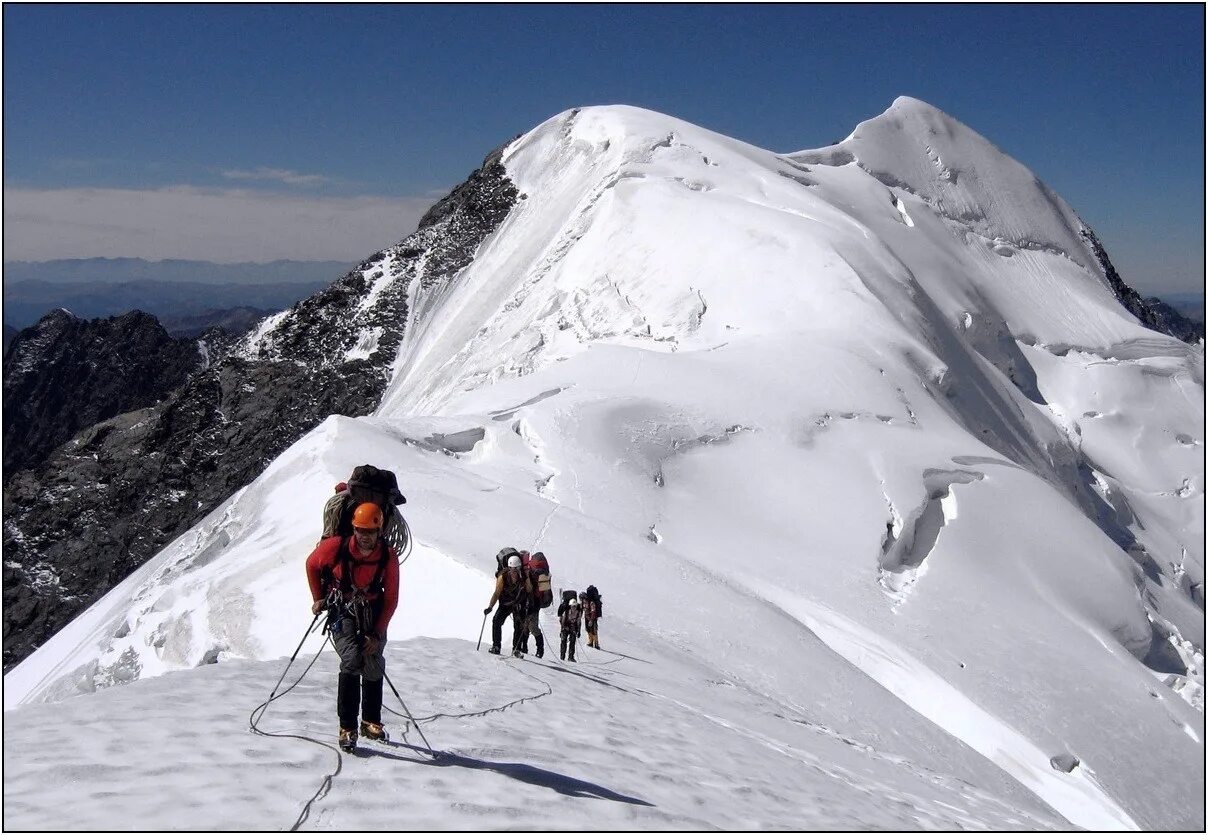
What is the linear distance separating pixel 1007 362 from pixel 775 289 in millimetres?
14296

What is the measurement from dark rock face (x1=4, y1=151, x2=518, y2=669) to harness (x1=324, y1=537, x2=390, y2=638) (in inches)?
1728

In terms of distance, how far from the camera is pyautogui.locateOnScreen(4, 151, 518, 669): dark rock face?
160 ft

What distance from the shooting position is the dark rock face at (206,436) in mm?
48906

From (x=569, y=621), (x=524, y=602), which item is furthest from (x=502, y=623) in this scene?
(x=569, y=621)

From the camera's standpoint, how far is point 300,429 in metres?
50.2

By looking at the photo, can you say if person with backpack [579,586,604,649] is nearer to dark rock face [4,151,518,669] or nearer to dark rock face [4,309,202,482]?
dark rock face [4,151,518,669]

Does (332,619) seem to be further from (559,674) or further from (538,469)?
(538,469)

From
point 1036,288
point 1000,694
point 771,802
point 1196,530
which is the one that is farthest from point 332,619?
point 1036,288

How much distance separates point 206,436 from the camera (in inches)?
2074

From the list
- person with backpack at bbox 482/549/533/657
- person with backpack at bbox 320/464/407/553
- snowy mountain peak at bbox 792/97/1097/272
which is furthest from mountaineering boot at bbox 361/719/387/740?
snowy mountain peak at bbox 792/97/1097/272

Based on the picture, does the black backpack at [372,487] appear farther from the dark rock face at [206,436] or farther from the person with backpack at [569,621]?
the dark rock face at [206,436]

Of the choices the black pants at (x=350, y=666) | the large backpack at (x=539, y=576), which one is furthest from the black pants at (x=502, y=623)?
the black pants at (x=350, y=666)

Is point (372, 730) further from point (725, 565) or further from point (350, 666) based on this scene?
point (725, 565)

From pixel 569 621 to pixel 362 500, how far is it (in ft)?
22.8
